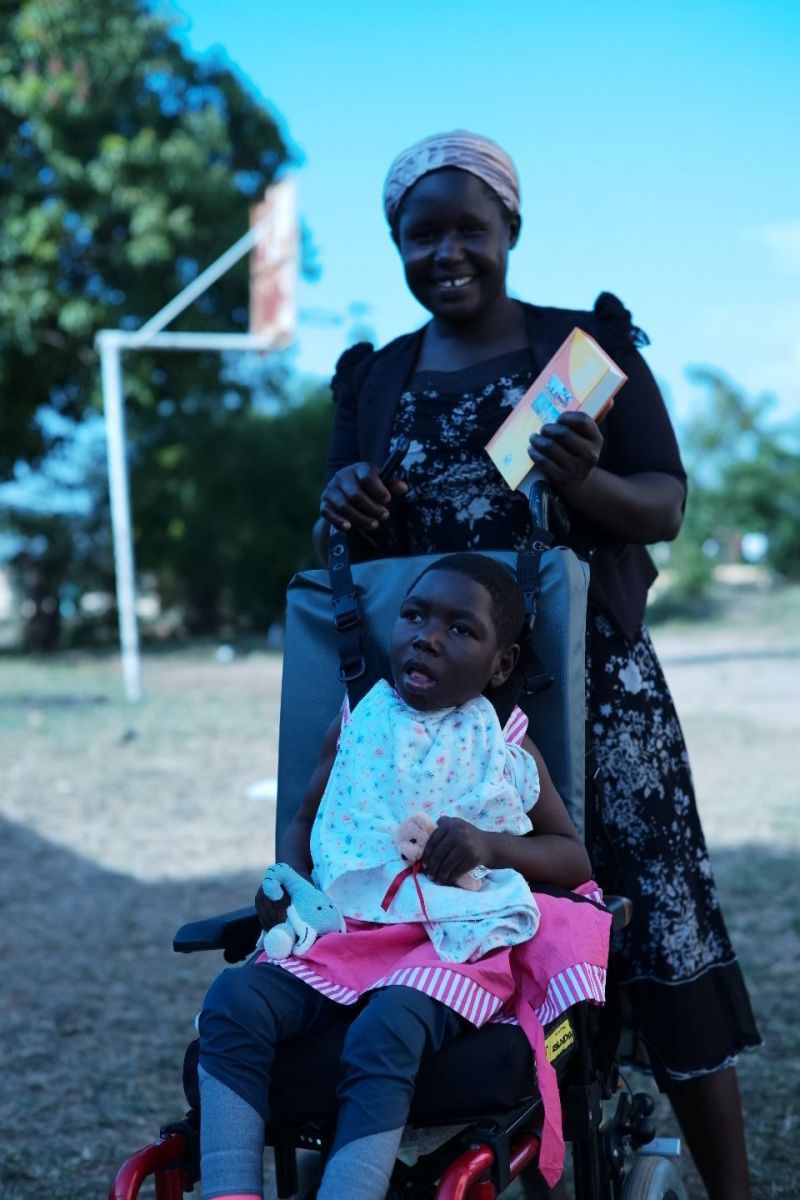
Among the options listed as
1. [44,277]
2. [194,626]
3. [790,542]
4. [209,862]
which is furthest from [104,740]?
[790,542]

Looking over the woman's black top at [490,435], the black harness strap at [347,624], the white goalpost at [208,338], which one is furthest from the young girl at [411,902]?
the white goalpost at [208,338]

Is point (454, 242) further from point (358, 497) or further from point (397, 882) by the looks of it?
point (397, 882)

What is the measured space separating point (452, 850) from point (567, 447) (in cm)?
71

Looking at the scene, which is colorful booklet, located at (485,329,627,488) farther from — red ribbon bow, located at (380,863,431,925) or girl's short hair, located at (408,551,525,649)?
red ribbon bow, located at (380,863,431,925)

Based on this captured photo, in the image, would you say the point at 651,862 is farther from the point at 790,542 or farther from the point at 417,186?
the point at 790,542

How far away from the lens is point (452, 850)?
201 cm

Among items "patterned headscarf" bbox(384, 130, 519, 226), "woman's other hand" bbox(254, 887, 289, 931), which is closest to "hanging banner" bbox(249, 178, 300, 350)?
"patterned headscarf" bbox(384, 130, 519, 226)

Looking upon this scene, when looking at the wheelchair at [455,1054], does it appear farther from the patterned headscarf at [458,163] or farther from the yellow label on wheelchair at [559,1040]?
the patterned headscarf at [458,163]

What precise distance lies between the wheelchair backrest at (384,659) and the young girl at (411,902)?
3.2 inches

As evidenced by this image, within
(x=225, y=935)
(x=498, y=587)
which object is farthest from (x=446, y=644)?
(x=225, y=935)

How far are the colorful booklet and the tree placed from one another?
58.5ft

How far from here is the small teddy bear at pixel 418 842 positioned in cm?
205

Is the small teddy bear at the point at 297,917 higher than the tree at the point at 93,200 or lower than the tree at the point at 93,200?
lower

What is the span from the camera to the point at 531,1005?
202 centimetres
